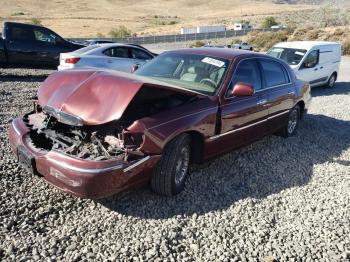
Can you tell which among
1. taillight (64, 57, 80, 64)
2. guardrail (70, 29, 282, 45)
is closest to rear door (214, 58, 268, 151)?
taillight (64, 57, 80, 64)

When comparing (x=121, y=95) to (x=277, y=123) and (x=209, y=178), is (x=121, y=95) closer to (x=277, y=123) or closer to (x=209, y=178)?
(x=209, y=178)

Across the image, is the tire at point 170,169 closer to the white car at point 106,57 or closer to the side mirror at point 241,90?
the side mirror at point 241,90

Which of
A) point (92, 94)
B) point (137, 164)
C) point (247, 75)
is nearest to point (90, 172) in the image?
point (137, 164)

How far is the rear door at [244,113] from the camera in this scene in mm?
4941

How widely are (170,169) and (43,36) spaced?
35.7 feet

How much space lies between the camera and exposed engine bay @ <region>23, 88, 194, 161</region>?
378 cm

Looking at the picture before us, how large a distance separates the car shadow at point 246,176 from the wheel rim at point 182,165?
0.20m

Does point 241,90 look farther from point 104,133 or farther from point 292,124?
point 292,124

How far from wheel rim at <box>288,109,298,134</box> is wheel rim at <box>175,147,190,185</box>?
317cm

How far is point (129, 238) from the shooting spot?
3.61 m

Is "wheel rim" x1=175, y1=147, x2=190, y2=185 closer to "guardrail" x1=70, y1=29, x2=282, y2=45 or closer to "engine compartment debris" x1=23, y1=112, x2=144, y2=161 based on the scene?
"engine compartment debris" x1=23, y1=112, x2=144, y2=161

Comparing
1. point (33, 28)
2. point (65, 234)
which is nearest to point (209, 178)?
point (65, 234)

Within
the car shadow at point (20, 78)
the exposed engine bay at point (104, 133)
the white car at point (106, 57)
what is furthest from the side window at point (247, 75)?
the car shadow at point (20, 78)

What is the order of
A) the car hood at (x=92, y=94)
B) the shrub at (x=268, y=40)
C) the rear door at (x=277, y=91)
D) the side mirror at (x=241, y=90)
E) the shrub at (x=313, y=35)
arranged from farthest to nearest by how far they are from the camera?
the shrub at (x=313, y=35) < the shrub at (x=268, y=40) < the rear door at (x=277, y=91) < the side mirror at (x=241, y=90) < the car hood at (x=92, y=94)
